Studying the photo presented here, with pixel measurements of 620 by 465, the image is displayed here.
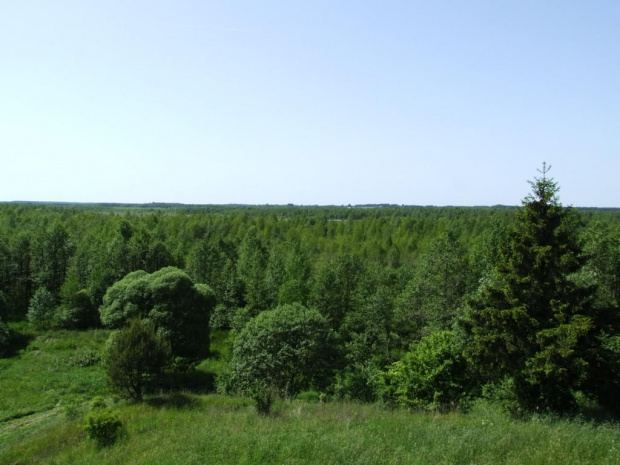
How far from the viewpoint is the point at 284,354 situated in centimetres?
2217

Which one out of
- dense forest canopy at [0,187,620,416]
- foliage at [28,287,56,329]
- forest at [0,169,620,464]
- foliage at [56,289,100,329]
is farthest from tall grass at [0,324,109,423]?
dense forest canopy at [0,187,620,416]

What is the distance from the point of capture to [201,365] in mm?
32750

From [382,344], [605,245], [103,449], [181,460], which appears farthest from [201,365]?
[605,245]

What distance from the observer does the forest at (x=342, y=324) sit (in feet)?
49.2

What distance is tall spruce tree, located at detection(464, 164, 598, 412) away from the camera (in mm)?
14406

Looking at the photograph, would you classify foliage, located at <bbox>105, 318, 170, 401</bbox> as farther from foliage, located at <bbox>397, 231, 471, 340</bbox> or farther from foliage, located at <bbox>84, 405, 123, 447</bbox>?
foliage, located at <bbox>397, 231, 471, 340</bbox>

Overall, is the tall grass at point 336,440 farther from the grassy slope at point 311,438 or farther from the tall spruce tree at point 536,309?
the tall spruce tree at point 536,309

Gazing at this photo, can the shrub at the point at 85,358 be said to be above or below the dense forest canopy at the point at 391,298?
below

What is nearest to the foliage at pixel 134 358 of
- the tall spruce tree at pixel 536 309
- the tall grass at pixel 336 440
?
the tall grass at pixel 336 440

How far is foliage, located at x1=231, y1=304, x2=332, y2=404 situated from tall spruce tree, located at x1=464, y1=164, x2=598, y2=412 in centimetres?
877

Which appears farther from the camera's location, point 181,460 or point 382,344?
point 382,344

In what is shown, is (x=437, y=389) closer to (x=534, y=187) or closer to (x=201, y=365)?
(x=534, y=187)

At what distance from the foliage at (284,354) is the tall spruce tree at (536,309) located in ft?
28.8

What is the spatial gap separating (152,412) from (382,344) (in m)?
19.2
